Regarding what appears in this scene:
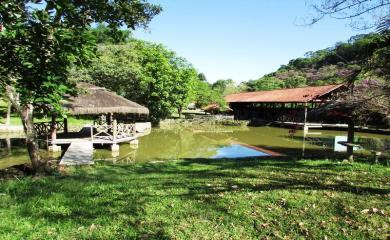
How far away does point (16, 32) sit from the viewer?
4605 mm

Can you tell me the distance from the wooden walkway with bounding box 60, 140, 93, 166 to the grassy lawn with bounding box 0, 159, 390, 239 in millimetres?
4603

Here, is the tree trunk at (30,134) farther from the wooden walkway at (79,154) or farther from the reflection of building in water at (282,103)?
the reflection of building in water at (282,103)

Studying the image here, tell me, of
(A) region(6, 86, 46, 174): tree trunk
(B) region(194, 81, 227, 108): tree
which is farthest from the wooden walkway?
(B) region(194, 81, 227, 108): tree

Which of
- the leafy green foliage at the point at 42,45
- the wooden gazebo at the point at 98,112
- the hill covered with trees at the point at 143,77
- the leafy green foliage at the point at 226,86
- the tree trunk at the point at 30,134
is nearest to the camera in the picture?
the leafy green foliage at the point at 42,45

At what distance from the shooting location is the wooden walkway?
11.4m

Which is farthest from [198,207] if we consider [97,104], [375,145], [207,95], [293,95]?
[207,95]

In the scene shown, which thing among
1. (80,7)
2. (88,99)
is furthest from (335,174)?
(88,99)

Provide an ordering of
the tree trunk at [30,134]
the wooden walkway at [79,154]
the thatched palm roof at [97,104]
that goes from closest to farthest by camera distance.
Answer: the tree trunk at [30,134]
the wooden walkway at [79,154]
the thatched palm roof at [97,104]

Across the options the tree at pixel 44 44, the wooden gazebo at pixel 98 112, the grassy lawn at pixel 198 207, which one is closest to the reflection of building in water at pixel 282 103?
the wooden gazebo at pixel 98 112

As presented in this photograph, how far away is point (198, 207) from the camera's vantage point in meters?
4.75

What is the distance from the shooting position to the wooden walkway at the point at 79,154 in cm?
1137

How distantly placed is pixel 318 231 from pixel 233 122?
3306 centimetres

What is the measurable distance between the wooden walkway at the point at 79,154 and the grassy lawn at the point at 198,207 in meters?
4.60

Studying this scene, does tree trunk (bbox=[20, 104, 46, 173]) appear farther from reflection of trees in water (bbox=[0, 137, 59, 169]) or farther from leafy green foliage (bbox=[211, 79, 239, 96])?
leafy green foliage (bbox=[211, 79, 239, 96])
